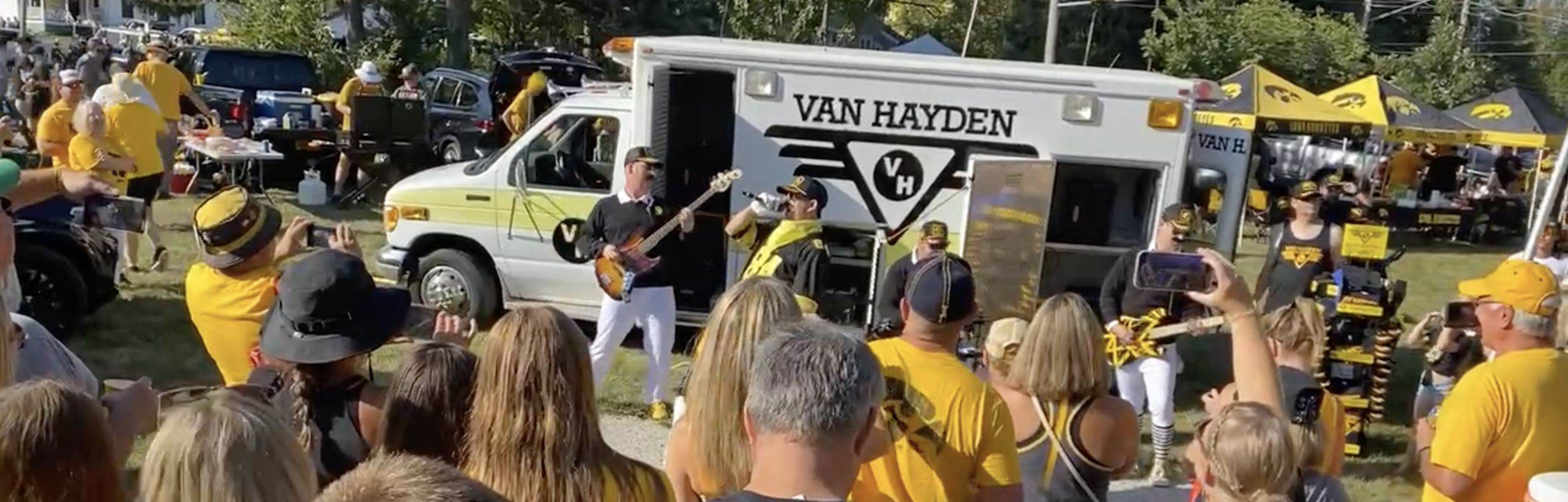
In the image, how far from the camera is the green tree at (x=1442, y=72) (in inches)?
1316

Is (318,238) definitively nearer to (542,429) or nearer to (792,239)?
(542,429)

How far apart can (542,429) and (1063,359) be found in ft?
5.08

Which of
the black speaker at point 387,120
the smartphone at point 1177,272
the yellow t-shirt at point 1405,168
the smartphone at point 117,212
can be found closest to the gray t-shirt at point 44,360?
the smartphone at point 117,212

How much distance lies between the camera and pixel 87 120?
969 cm

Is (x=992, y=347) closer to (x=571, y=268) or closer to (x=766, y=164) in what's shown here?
(x=766, y=164)

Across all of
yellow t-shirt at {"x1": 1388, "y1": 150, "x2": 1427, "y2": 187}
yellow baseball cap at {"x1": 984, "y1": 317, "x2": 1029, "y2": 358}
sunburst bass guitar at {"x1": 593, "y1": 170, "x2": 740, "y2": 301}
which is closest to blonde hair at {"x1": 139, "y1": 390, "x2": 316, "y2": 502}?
yellow baseball cap at {"x1": 984, "y1": 317, "x2": 1029, "y2": 358}

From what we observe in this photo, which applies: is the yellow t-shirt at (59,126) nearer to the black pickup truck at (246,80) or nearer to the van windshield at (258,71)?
the black pickup truck at (246,80)

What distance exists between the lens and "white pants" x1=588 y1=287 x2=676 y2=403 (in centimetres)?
734

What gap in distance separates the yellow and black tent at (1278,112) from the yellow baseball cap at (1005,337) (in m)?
12.0

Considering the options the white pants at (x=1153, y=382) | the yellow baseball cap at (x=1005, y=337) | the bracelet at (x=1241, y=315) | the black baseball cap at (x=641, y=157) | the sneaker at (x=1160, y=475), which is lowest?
the sneaker at (x=1160, y=475)

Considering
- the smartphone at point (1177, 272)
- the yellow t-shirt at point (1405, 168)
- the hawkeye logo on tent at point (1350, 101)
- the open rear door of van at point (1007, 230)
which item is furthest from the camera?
the yellow t-shirt at point (1405, 168)

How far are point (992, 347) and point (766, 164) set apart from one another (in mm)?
4740

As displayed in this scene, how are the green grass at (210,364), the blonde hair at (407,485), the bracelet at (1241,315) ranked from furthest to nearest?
the green grass at (210,364) < the bracelet at (1241,315) < the blonde hair at (407,485)

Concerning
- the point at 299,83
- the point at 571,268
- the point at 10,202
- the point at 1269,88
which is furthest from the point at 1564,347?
the point at 299,83
